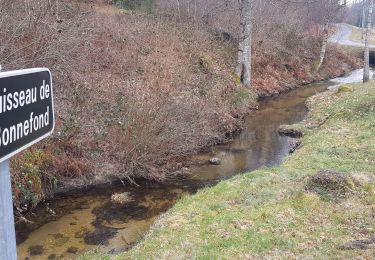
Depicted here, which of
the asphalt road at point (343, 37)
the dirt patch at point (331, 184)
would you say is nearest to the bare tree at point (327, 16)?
the asphalt road at point (343, 37)

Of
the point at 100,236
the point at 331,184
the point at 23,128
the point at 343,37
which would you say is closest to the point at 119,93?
the point at 100,236

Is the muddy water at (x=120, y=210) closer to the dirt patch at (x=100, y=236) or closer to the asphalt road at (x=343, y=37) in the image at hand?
the dirt patch at (x=100, y=236)

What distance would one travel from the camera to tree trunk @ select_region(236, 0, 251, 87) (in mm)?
23641

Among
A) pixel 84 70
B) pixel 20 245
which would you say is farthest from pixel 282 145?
pixel 20 245

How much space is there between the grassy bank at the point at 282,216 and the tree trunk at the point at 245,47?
495 inches

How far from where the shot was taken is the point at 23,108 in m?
2.29

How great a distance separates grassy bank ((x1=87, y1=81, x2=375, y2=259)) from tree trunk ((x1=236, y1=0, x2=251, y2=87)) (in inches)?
495

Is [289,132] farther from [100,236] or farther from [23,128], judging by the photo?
[23,128]

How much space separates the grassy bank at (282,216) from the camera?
23.3ft

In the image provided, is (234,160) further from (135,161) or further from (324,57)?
(324,57)

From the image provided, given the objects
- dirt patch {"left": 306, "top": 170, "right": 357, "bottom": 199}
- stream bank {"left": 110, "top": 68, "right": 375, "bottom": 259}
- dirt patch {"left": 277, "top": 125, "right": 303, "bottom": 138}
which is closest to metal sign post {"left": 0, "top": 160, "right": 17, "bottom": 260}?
stream bank {"left": 110, "top": 68, "right": 375, "bottom": 259}

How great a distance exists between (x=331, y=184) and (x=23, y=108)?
8206mm

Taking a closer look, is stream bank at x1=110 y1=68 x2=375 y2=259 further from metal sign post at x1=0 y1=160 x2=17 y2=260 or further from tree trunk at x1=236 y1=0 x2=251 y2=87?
tree trunk at x1=236 y1=0 x2=251 y2=87

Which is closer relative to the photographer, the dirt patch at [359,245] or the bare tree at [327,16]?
the dirt patch at [359,245]
